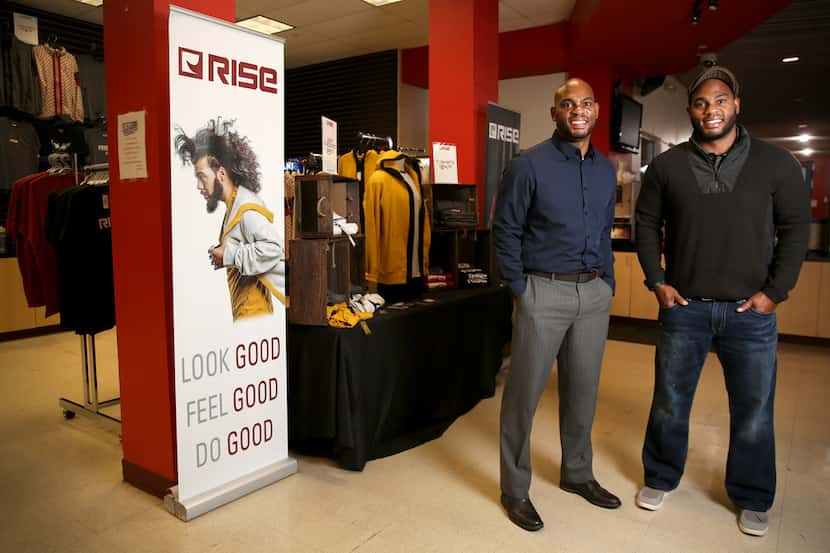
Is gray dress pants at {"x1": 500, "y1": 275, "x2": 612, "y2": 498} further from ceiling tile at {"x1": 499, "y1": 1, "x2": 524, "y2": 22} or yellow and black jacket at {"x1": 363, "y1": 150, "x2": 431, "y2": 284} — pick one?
ceiling tile at {"x1": 499, "y1": 1, "x2": 524, "y2": 22}

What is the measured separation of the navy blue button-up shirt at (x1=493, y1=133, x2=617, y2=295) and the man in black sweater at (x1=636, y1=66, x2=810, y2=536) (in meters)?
0.37

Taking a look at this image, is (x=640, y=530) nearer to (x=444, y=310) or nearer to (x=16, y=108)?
(x=444, y=310)

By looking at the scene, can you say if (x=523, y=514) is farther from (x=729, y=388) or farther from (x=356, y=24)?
(x=356, y=24)

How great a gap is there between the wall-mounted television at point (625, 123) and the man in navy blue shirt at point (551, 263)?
5140 millimetres

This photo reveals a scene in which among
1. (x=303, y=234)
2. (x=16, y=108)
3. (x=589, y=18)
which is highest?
(x=589, y=18)

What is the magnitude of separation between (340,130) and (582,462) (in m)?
7.31

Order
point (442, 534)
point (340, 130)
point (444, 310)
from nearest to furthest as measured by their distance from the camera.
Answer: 1. point (442, 534)
2. point (444, 310)
3. point (340, 130)

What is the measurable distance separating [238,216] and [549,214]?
142 centimetres

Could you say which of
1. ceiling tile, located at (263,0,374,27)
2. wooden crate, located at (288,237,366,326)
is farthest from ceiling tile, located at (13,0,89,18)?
wooden crate, located at (288,237,366,326)

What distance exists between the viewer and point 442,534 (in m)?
2.49

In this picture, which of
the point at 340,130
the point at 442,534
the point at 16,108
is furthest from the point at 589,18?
the point at 16,108


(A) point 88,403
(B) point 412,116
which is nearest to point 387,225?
(A) point 88,403

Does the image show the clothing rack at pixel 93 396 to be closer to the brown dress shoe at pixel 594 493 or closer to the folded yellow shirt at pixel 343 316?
the folded yellow shirt at pixel 343 316

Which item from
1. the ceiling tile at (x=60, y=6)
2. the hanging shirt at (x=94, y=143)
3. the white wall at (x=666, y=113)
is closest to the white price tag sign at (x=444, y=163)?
the hanging shirt at (x=94, y=143)
